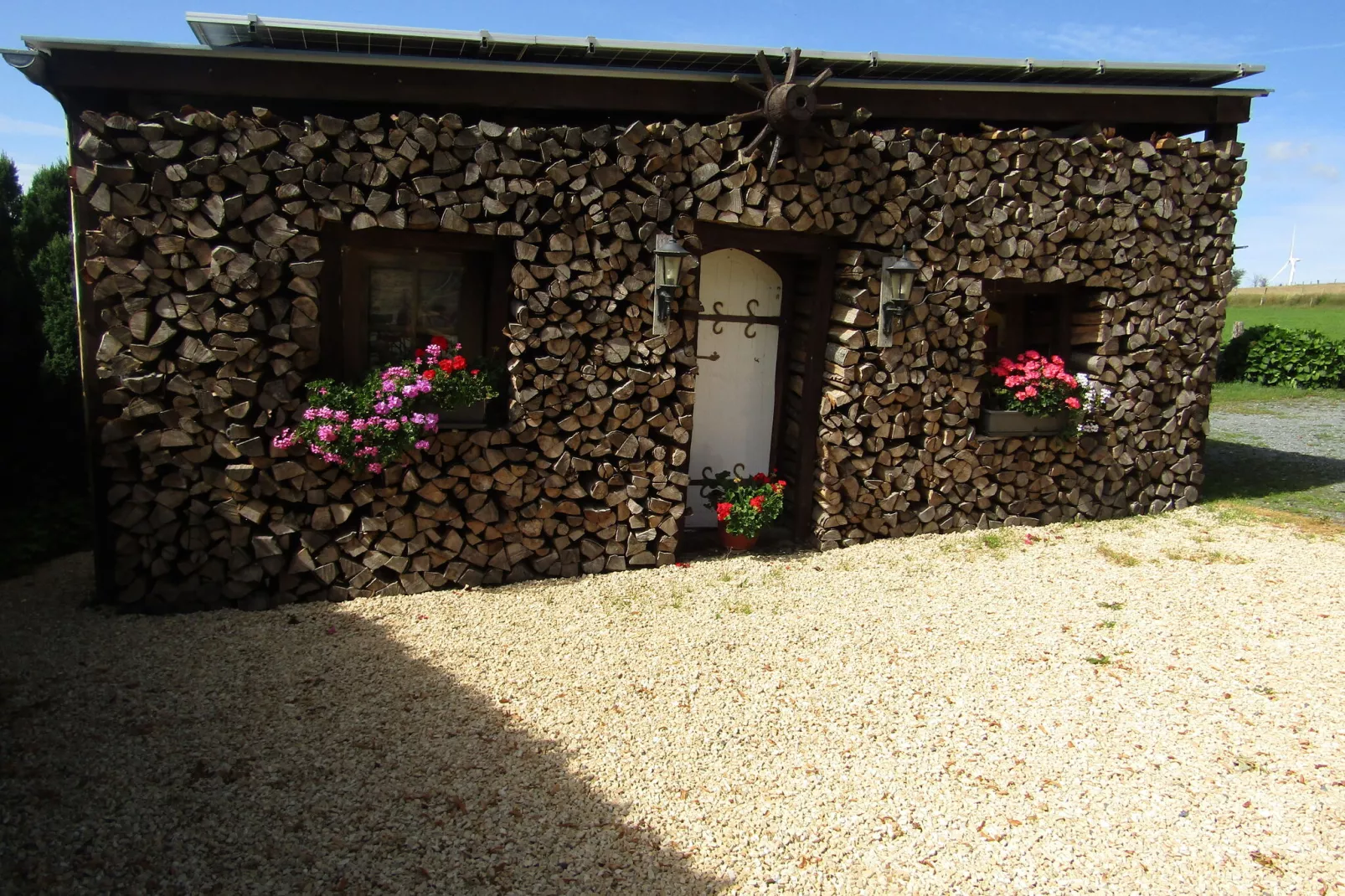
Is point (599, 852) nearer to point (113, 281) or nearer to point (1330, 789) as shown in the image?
point (1330, 789)

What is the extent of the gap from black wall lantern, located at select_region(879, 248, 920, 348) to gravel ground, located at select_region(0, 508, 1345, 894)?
1.69m

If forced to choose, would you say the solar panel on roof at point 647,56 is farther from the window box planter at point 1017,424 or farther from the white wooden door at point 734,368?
the window box planter at point 1017,424

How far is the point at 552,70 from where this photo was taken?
5.29m

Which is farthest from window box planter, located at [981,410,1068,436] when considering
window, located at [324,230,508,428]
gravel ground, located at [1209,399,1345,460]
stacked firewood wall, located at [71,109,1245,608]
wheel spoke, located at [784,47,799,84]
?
gravel ground, located at [1209,399,1345,460]

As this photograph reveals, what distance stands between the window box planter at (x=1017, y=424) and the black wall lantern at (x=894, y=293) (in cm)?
108

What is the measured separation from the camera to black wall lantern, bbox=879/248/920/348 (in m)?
5.82

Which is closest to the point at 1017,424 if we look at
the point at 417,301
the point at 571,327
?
the point at 571,327

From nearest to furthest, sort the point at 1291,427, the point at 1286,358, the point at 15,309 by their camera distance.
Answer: the point at 15,309
the point at 1291,427
the point at 1286,358

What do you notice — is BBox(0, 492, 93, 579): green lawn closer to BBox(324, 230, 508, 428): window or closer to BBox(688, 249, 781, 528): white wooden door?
BBox(324, 230, 508, 428): window

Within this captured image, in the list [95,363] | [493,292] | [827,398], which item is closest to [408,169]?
[493,292]

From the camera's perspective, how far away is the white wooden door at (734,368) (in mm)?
6262

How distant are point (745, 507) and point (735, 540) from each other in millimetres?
251

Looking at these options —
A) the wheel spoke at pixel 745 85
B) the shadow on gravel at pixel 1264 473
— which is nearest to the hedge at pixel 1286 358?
the shadow on gravel at pixel 1264 473

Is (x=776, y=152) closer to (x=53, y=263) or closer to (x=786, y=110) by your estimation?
(x=786, y=110)
